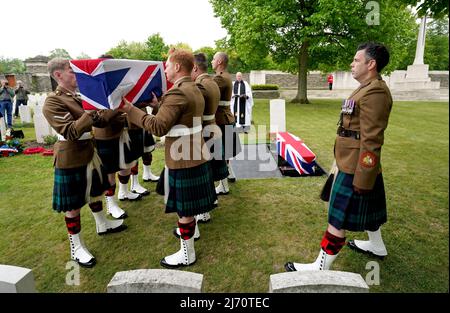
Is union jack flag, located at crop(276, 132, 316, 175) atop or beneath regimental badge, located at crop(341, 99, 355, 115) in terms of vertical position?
beneath

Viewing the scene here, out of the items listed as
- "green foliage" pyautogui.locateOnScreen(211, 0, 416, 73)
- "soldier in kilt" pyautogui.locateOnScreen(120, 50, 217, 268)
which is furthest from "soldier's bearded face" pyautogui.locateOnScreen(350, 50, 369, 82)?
"green foliage" pyautogui.locateOnScreen(211, 0, 416, 73)

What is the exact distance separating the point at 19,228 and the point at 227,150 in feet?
10.3

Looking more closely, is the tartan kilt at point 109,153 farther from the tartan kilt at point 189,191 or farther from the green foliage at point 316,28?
the green foliage at point 316,28

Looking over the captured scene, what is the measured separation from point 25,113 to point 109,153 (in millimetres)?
11122

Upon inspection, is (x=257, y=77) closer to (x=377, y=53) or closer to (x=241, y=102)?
(x=241, y=102)

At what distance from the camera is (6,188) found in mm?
5547

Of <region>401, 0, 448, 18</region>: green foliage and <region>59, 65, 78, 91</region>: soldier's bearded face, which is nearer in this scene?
<region>59, 65, 78, 91</region>: soldier's bearded face

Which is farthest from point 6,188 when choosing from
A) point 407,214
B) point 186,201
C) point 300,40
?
point 300,40

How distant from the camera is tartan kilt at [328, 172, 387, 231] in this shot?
2676mm

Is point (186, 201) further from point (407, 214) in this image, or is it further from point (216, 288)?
point (407, 214)

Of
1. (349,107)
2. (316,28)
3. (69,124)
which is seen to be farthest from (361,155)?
(316,28)

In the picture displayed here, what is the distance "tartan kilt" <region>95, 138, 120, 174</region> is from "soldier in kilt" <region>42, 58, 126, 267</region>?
68cm

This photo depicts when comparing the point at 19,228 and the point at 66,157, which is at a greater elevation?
the point at 66,157

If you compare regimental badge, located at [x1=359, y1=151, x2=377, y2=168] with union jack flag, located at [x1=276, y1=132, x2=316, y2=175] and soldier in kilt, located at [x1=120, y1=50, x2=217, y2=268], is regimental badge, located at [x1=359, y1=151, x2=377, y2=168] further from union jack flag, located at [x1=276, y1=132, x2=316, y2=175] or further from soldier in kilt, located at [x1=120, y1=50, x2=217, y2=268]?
union jack flag, located at [x1=276, y1=132, x2=316, y2=175]
